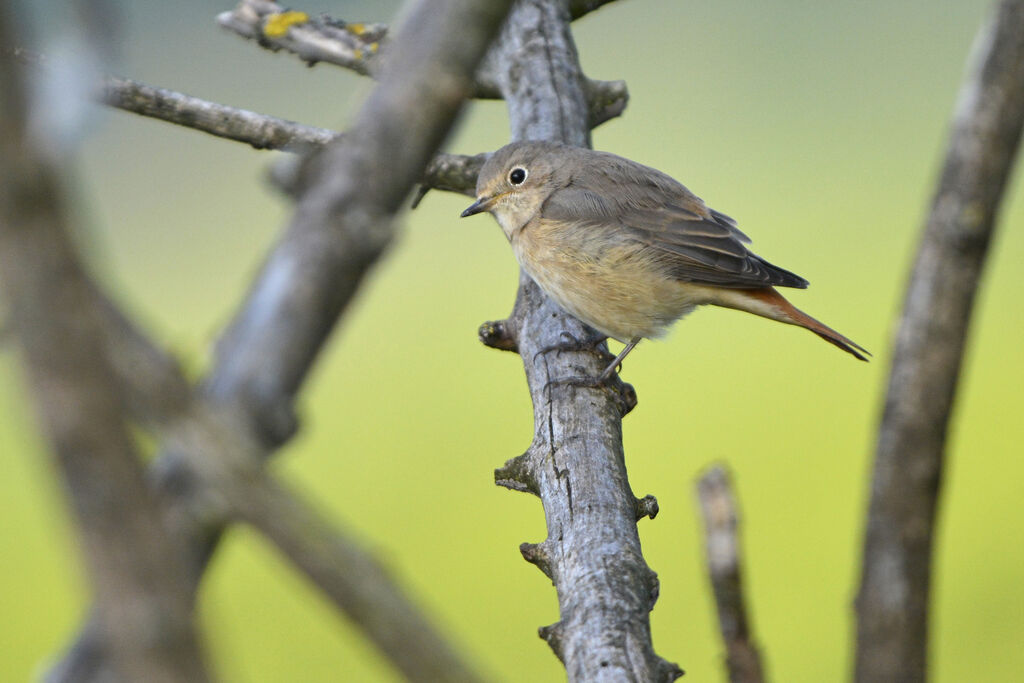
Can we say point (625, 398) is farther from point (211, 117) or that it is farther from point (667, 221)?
point (211, 117)

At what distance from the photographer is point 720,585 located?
2.75 ft

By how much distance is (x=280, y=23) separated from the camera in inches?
157

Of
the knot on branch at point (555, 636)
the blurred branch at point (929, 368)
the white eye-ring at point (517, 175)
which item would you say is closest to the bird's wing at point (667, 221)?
the white eye-ring at point (517, 175)

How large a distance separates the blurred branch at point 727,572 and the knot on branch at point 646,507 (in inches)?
61.3

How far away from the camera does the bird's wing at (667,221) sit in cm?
385

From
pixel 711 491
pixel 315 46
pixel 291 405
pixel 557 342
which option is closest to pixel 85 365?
pixel 291 405

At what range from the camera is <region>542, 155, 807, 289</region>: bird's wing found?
385 centimetres

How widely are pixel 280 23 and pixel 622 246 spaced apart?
1712 millimetres

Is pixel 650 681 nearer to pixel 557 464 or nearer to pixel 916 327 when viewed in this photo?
pixel 557 464

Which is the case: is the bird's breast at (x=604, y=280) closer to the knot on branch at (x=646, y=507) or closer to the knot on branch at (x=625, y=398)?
the knot on branch at (x=625, y=398)

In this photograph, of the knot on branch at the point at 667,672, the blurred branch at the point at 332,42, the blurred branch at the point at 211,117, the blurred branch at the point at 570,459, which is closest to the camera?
the knot on branch at the point at 667,672

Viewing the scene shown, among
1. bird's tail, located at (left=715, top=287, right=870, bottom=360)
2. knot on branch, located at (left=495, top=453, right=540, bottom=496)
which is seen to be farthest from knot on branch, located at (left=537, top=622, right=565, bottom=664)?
bird's tail, located at (left=715, top=287, right=870, bottom=360)

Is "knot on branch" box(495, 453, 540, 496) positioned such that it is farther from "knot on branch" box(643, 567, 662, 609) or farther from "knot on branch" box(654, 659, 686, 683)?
"knot on branch" box(654, 659, 686, 683)

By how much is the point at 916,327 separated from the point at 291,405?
0.55 m
